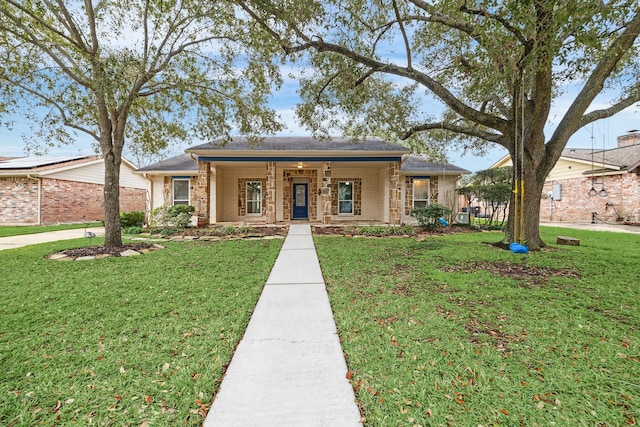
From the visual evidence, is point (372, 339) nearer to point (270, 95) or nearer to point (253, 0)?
point (253, 0)

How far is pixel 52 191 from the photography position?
1517 cm

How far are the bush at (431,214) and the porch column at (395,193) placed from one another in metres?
1.52

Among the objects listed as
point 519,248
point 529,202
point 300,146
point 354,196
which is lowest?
point 519,248

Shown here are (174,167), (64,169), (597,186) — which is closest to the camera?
(174,167)

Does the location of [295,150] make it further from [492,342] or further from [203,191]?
[492,342]

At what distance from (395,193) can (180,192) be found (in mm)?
10523

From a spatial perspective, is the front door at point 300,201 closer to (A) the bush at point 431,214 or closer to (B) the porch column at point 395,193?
(B) the porch column at point 395,193

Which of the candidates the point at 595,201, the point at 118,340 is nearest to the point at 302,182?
the point at 118,340

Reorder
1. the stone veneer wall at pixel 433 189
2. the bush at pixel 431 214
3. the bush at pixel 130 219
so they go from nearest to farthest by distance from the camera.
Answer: the bush at pixel 431 214 < the bush at pixel 130 219 < the stone veneer wall at pixel 433 189

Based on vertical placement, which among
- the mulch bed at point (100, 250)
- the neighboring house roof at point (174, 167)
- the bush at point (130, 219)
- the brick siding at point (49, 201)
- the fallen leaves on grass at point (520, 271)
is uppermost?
the neighboring house roof at point (174, 167)

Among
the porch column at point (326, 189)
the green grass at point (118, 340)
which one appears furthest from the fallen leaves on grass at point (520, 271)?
the porch column at point (326, 189)

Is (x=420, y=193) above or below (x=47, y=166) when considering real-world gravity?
below

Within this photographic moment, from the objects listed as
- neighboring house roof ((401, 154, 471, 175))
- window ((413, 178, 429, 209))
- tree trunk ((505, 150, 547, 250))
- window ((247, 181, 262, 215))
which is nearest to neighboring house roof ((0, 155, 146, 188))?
window ((247, 181, 262, 215))

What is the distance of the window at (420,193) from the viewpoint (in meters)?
14.7
